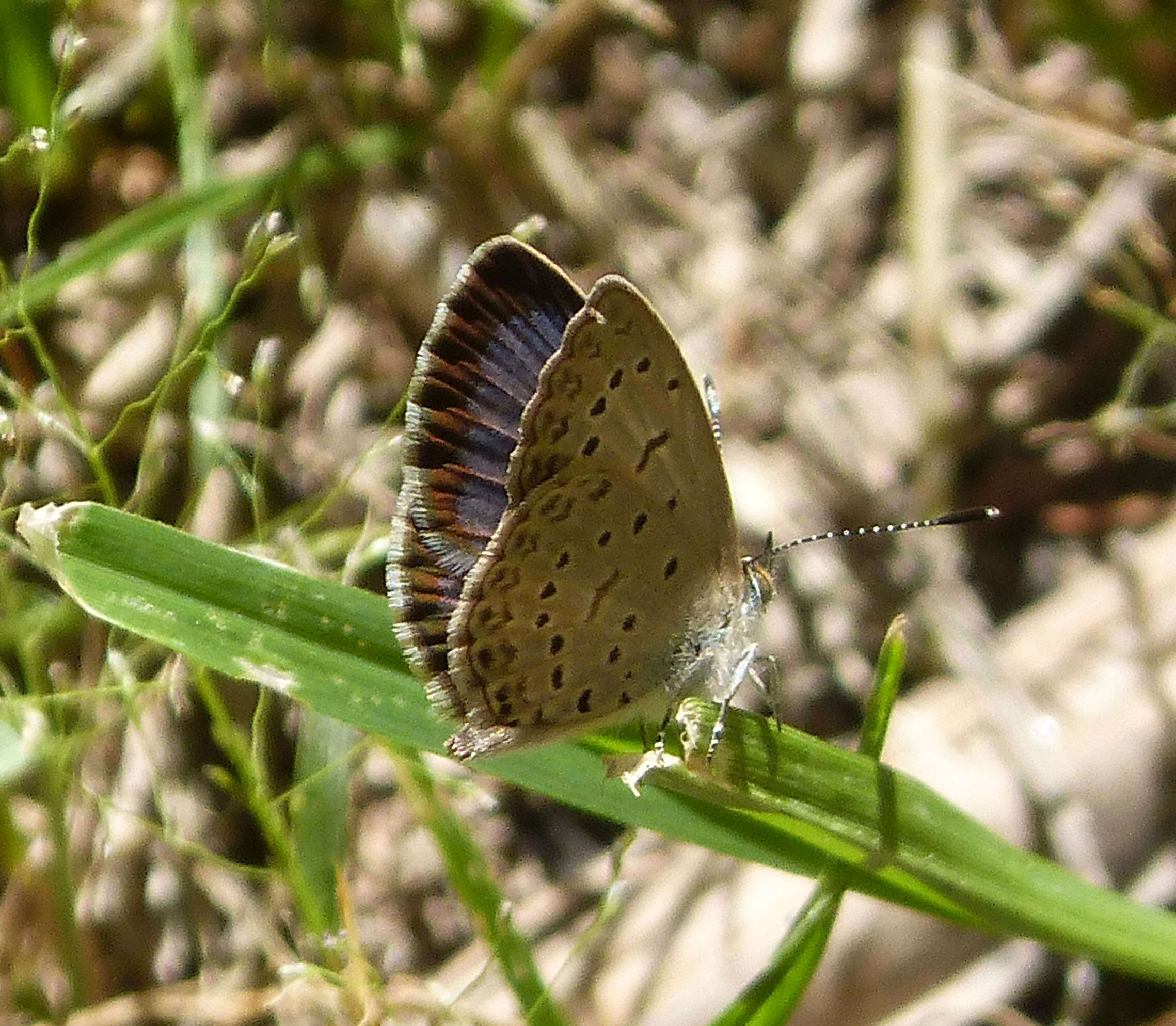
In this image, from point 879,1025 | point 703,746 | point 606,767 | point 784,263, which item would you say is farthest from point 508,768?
point 784,263

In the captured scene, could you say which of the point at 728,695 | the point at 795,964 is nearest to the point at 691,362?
the point at 728,695

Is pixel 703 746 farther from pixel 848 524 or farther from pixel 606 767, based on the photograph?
pixel 848 524

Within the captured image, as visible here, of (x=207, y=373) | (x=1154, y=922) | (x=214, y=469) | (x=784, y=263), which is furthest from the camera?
(x=784, y=263)

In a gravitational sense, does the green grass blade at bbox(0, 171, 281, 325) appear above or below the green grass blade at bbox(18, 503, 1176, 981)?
above

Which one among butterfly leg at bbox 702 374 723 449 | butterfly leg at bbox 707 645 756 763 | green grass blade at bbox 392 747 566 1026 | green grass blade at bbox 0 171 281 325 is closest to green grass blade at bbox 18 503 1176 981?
butterfly leg at bbox 707 645 756 763

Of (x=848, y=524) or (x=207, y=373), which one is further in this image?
(x=848, y=524)

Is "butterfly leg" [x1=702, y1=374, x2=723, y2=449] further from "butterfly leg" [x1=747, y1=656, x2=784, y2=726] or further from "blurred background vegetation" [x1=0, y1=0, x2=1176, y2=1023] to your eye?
"blurred background vegetation" [x1=0, y1=0, x2=1176, y2=1023]
